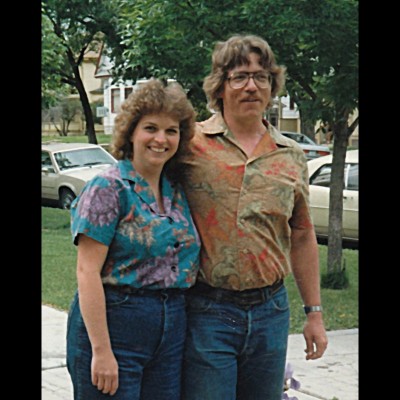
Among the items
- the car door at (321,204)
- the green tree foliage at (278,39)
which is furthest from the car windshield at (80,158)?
the green tree foliage at (278,39)

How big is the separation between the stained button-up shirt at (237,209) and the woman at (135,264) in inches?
3.7

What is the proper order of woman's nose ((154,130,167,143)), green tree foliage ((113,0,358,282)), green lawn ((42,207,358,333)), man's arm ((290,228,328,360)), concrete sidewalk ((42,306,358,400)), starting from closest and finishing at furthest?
woman's nose ((154,130,167,143)), man's arm ((290,228,328,360)), concrete sidewalk ((42,306,358,400)), green tree foliage ((113,0,358,282)), green lawn ((42,207,358,333))

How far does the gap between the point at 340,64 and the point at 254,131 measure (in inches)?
A: 193

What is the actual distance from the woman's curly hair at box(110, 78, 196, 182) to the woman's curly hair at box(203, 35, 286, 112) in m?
0.20

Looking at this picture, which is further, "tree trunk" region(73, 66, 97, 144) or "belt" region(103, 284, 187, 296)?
"tree trunk" region(73, 66, 97, 144)

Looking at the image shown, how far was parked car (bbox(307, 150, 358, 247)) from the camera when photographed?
11602mm

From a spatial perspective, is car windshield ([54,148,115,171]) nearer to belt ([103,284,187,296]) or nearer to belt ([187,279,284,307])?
belt ([187,279,284,307])

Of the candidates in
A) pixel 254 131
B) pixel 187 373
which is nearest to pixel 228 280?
pixel 187 373

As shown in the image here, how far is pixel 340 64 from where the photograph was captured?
7633mm

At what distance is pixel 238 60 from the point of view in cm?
284

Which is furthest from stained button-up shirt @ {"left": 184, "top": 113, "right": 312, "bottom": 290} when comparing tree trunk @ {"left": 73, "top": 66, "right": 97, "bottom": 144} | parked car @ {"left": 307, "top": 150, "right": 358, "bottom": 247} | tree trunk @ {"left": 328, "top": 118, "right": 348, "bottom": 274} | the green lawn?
tree trunk @ {"left": 73, "top": 66, "right": 97, "bottom": 144}

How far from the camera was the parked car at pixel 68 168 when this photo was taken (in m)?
15.7

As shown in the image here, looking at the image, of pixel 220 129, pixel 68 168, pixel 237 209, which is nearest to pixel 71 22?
pixel 68 168
